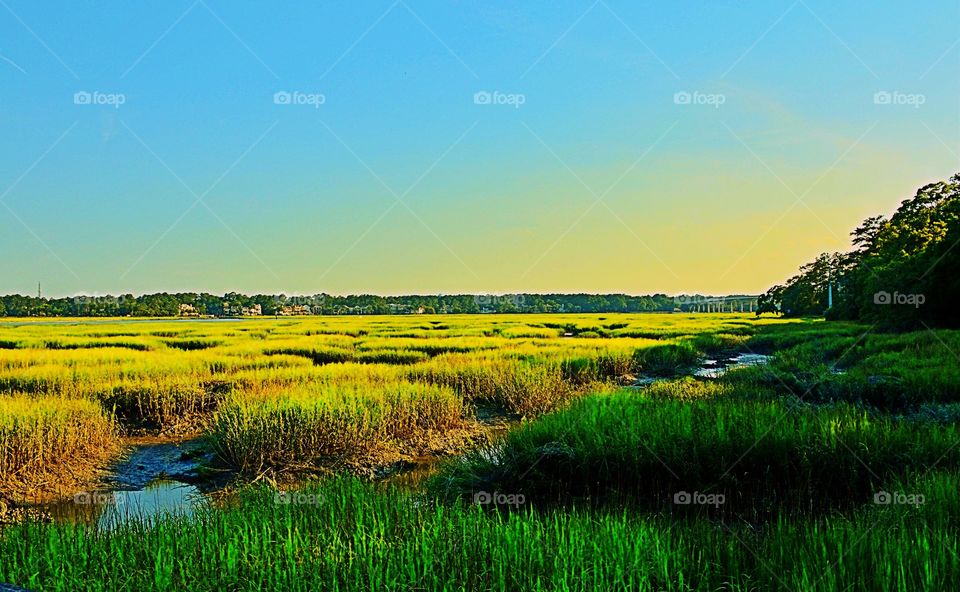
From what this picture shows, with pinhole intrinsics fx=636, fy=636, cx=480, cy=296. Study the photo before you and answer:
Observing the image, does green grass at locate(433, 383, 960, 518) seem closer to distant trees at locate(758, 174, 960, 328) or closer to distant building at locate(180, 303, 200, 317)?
distant trees at locate(758, 174, 960, 328)

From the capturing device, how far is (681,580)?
3.85 m

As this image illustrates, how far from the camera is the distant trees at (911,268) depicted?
85.4 feet

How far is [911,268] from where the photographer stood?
93.2ft

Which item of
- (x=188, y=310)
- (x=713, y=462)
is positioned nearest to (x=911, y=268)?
(x=713, y=462)

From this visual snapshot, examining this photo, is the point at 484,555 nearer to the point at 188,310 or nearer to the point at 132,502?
the point at 132,502

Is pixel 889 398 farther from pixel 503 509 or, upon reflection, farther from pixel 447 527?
pixel 447 527

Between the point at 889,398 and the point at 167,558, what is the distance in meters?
13.0

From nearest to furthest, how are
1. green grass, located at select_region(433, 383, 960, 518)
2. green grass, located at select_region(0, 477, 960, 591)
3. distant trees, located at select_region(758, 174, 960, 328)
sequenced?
green grass, located at select_region(0, 477, 960, 591)
green grass, located at select_region(433, 383, 960, 518)
distant trees, located at select_region(758, 174, 960, 328)

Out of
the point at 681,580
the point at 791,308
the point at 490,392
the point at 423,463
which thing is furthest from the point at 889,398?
the point at 791,308

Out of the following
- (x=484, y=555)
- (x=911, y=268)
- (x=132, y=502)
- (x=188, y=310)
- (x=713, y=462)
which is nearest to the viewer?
(x=484, y=555)

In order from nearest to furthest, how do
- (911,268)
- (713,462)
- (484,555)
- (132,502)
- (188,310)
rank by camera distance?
1. (484,555)
2. (713,462)
3. (132,502)
4. (911,268)
5. (188,310)

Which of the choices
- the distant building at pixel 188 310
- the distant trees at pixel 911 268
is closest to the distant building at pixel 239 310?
the distant building at pixel 188 310

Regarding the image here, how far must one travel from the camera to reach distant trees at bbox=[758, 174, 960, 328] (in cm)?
2602

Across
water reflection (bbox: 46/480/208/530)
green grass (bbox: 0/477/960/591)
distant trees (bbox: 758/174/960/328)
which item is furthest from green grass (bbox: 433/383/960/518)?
distant trees (bbox: 758/174/960/328)
